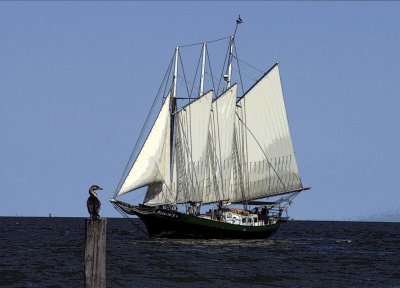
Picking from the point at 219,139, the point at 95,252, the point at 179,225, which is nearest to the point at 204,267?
the point at 95,252

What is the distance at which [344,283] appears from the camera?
4678 cm

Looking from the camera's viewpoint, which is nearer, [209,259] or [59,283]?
[59,283]

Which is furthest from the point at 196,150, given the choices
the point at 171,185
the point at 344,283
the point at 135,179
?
the point at 344,283

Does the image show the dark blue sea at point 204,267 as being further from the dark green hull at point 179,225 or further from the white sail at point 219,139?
the white sail at point 219,139

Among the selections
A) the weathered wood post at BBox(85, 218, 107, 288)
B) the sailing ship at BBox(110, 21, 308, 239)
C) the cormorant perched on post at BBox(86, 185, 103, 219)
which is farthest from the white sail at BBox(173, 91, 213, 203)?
the weathered wood post at BBox(85, 218, 107, 288)

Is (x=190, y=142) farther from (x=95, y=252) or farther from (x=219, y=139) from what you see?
(x=95, y=252)

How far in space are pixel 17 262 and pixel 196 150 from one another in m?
29.0

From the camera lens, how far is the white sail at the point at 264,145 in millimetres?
87750

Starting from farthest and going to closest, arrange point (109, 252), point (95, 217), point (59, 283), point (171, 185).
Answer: point (171, 185) → point (109, 252) → point (59, 283) → point (95, 217)

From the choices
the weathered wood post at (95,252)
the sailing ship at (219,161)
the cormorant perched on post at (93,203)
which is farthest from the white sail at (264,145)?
the weathered wood post at (95,252)

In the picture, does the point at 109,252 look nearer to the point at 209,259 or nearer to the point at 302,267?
the point at 209,259

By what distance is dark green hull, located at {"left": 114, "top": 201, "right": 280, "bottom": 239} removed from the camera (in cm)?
8438

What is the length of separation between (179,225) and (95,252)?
185ft

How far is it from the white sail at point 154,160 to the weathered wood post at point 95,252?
4666 centimetres
